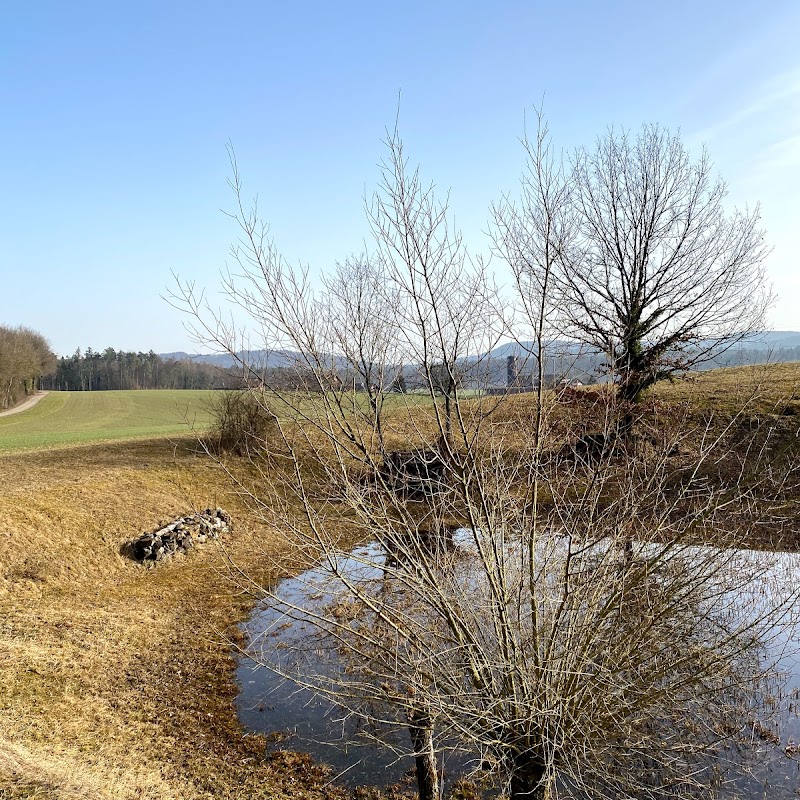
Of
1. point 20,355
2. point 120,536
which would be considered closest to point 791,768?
point 120,536

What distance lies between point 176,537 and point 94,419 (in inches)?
1111

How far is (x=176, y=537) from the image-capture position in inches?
451

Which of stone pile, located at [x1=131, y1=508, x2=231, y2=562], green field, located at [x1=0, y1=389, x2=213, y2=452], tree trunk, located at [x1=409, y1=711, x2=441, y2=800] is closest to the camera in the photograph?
tree trunk, located at [x1=409, y1=711, x2=441, y2=800]

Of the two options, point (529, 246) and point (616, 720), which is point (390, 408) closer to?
point (529, 246)

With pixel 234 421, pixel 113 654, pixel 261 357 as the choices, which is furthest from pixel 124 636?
pixel 234 421

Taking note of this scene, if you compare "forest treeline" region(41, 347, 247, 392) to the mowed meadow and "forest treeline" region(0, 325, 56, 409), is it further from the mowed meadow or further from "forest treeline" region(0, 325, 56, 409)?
the mowed meadow

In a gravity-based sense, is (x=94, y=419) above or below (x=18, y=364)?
below

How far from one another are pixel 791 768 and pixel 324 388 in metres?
5.33

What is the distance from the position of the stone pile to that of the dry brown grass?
0.89 ft

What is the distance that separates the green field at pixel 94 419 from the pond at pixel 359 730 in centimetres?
1273

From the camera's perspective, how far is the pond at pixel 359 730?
4797mm

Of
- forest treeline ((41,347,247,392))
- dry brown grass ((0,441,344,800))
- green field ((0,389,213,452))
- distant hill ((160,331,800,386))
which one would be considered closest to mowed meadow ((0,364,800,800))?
dry brown grass ((0,441,344,800))

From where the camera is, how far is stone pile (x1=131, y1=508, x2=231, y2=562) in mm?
10820

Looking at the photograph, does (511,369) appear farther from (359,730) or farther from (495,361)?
(359,730)
